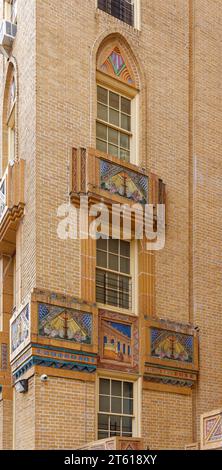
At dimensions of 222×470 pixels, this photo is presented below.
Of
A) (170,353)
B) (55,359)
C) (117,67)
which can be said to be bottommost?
(55,359)

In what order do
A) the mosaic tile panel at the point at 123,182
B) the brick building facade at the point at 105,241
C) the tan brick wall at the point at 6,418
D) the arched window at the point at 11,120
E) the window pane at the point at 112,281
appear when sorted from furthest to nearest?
the arched window at the point at 11,120 → the tan brick wall at the point at 6,418 → the window pane at the point at 112,281 → the mosaic tile panel at the point at 123,182 → the brick building facade at the point at 105,241

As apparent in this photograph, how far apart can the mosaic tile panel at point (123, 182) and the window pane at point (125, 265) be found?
141 cm

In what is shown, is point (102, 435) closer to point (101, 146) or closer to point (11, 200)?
point (11, 200)

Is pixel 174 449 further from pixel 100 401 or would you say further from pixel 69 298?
pixel 69 298

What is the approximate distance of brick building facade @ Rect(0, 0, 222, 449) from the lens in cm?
1698

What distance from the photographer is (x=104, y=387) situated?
58.2 feet

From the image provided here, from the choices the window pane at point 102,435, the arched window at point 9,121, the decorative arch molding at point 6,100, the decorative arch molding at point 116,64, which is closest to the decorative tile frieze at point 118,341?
the window pane at point 102,435

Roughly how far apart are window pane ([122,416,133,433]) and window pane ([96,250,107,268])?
3.45 m

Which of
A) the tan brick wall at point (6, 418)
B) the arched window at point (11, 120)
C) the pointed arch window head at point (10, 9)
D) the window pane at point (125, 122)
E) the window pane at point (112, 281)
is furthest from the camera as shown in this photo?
the pointed arch window head at point (10, 9)

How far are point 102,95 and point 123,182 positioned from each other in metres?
2.35

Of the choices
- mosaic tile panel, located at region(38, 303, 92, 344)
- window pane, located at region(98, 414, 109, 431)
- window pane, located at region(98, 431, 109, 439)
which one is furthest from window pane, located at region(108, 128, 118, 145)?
window pane, located at region(98, 431, 109, 439)

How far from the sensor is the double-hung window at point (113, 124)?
1939 centimetres

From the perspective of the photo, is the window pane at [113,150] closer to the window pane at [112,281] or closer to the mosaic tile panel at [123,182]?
the mosaic tile panel at [123,182]

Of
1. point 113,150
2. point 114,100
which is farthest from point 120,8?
point 113,150
